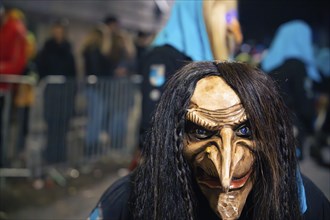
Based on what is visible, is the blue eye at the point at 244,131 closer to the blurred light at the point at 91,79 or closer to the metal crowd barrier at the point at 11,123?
the metal crowd barrier at the point at 11,123

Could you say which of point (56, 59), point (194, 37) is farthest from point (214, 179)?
point (56, 59)

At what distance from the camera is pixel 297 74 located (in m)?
1.76

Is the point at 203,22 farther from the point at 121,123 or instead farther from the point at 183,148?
the point at 121,123

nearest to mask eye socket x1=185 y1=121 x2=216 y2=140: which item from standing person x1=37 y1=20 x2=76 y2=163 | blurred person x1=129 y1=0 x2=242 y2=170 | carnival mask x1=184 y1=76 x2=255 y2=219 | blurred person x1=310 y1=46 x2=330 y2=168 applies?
carnival mask x1=184 y1=76 x2=255 y2=219

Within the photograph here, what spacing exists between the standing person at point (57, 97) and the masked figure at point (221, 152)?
10.8 ft

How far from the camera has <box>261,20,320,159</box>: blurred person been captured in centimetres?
173

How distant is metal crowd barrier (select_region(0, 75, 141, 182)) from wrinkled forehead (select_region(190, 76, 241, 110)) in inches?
126

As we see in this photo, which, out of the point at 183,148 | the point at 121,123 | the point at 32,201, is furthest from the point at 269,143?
the point at 121,123

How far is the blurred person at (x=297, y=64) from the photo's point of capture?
5.68 ft

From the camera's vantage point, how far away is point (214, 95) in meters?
1.14

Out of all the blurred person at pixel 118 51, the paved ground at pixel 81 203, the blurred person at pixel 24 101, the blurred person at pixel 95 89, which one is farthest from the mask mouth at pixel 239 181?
the blurred person at pixel 95 89

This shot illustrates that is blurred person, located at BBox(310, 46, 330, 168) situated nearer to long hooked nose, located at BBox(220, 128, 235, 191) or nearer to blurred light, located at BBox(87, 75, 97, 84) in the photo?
long hooked nose, located at BBox(220, 128, 235, 191)

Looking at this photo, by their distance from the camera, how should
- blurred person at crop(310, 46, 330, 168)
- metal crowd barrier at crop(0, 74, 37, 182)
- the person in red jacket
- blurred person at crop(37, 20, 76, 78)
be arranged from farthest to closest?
blurred person at crop(37, 20, 76, 78) → metal crowd barrier at crop(0, 74, 37, 182) → the person in red jacket → blurred person at crop(310, 46, 330, 168)

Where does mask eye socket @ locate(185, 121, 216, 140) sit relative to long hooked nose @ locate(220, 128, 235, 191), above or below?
above
